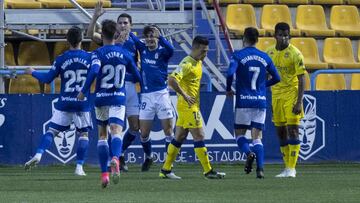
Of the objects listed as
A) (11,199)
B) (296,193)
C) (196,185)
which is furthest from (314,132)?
(11,199)

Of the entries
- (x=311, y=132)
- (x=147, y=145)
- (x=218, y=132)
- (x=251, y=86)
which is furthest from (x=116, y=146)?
(x=311, y=132)

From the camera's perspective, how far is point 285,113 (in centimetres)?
1728

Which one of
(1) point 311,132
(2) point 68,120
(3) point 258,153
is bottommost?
(1) point 311,132

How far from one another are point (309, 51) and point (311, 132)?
4.42 m

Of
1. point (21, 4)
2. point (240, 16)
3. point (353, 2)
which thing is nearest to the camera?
point (21, 4)

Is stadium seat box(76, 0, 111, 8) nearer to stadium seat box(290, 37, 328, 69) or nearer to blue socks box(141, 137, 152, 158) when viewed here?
stadium seat box(290, 37, 328, 69)

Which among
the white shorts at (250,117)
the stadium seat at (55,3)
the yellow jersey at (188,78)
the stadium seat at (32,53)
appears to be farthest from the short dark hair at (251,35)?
the stadium seat at (55,3)

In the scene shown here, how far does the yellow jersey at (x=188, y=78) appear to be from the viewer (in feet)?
53.1

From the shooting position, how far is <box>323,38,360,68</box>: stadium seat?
1022 inches

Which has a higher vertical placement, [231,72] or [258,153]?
[231,72]

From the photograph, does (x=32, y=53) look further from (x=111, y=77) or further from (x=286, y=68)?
(x=111, y=77)

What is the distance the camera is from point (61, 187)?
14188 millimetres

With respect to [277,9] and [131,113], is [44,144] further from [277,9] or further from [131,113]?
[277,9]

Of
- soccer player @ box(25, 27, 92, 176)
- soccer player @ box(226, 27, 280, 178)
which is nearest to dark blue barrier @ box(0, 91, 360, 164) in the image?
soccer player @ box(25, 27, 92, 176)
